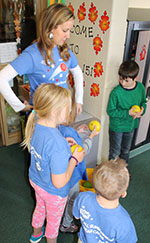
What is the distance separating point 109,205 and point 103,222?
0.10 meters

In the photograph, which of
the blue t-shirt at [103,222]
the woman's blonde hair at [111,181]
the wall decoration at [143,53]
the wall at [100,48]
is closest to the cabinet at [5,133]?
the wall at [100,48]

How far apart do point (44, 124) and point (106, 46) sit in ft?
4.07

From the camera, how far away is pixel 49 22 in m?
1.54

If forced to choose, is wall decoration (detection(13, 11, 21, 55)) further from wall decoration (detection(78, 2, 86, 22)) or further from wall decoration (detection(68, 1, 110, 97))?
wall decoration (detection(78, 2, 86, 22))

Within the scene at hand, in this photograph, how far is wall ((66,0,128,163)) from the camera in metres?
2.10

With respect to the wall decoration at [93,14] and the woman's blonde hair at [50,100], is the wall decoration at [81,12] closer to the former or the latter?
the wall decoration at [93,14]

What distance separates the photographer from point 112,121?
241 centimetres

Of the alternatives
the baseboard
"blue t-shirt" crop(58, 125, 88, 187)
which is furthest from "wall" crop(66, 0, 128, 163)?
"blue t-shirt" crop(58, 125, 88, 187)

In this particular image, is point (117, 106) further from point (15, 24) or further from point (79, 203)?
point (15, 24)

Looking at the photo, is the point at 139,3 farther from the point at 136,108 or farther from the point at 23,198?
the point at 23,198

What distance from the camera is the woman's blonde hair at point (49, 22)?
4.96 ft

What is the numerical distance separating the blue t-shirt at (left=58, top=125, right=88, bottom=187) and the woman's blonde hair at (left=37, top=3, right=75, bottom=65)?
0.51m

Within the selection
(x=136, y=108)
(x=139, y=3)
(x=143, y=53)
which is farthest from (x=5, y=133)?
(x=139, y=3)

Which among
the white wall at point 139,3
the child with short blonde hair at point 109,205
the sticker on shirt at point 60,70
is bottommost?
the child with short blonde hair at point 109,205
